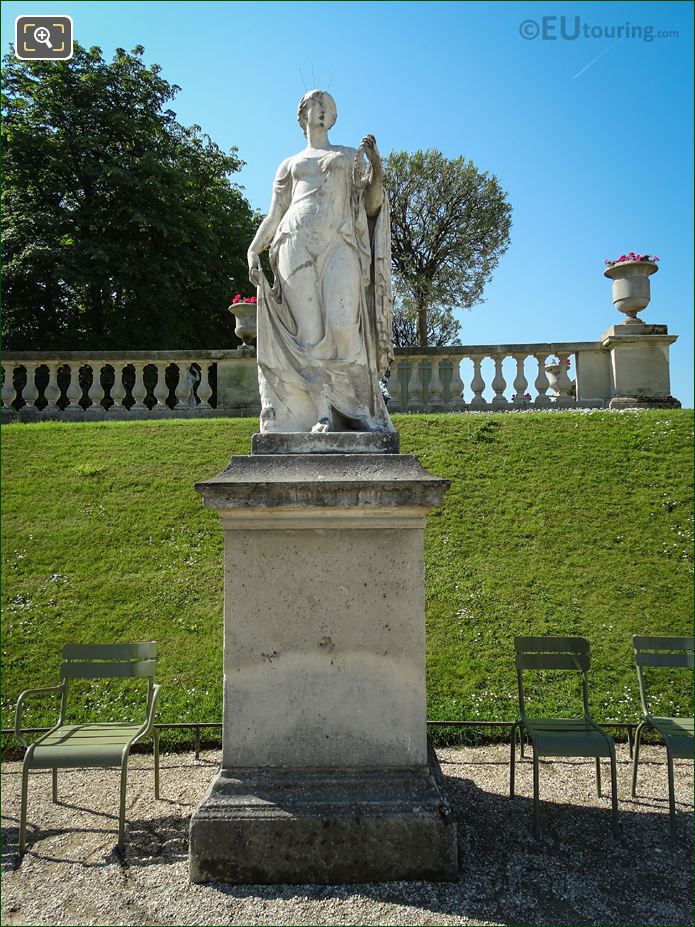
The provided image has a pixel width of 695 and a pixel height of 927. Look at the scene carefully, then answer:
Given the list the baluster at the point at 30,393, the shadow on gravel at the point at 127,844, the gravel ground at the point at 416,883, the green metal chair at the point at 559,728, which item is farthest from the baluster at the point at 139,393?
the green metal chair at the point at 559,728

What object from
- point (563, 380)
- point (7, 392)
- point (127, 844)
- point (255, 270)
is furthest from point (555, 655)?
point (7, 392)

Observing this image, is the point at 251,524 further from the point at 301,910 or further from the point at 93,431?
the point at 93,431

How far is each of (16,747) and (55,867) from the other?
1.99 m

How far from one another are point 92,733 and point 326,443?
7.69 feet

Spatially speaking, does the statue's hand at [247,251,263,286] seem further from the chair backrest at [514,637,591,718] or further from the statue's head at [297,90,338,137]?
the chair backrest at [514,637,591,718]

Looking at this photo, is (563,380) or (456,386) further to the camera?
(563,380)

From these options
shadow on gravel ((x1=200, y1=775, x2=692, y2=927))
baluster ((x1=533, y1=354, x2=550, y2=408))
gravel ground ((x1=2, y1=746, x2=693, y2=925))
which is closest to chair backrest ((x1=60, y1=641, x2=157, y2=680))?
gravel ground ((x1=2, y1=746, x2=693, y2=925))

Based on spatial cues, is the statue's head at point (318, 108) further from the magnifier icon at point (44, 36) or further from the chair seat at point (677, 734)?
the chair seat at point (677, 734)

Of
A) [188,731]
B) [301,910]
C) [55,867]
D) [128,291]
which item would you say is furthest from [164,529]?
[128,291]

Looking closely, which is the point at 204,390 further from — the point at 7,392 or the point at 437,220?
the point at 437,220

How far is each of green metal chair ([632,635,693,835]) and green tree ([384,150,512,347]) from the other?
23.5 meters

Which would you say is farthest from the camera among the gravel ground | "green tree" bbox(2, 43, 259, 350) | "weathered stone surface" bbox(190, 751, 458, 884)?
"green tree" bbox(2, 43, 259, 350)

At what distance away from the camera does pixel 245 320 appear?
1120cm

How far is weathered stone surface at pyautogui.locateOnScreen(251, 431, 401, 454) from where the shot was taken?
3.74m
